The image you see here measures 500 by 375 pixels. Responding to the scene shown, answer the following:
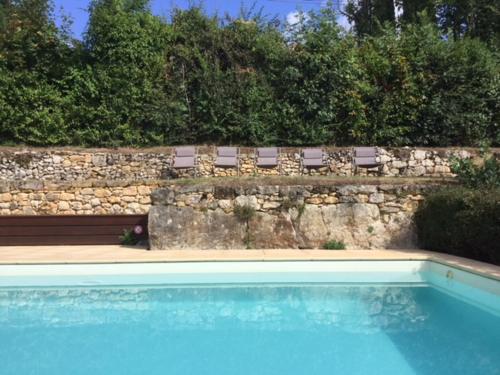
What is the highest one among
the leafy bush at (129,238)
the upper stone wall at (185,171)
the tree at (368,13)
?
the tree at (368,13)

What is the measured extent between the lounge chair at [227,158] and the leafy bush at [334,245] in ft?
14.0

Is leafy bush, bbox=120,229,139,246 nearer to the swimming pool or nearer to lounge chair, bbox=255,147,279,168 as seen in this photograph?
the swimming pool

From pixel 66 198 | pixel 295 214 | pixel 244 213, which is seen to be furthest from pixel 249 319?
pixel 66 198

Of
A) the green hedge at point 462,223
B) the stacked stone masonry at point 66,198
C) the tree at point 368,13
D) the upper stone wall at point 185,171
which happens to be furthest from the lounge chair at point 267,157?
the tree at point 368,13

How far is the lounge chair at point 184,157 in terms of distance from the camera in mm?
11762

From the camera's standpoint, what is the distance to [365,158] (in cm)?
1214

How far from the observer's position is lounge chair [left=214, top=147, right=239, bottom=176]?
12.1 meters

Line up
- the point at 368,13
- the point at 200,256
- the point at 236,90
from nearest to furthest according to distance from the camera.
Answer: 1. the point at 200,256
2. the point at 236,90
3. the point at 368,13

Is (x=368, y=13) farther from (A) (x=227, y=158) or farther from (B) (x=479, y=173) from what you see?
(B) (x=479, y=173)

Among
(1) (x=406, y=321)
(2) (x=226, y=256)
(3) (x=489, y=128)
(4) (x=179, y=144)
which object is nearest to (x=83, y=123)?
(4) (x=179, y=144)

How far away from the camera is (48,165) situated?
40.4ft

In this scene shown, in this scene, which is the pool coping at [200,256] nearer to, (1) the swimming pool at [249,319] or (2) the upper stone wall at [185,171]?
(1) the swimming pool at [249,319]

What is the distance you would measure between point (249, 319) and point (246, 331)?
42cm

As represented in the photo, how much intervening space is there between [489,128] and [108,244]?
36.9ft
